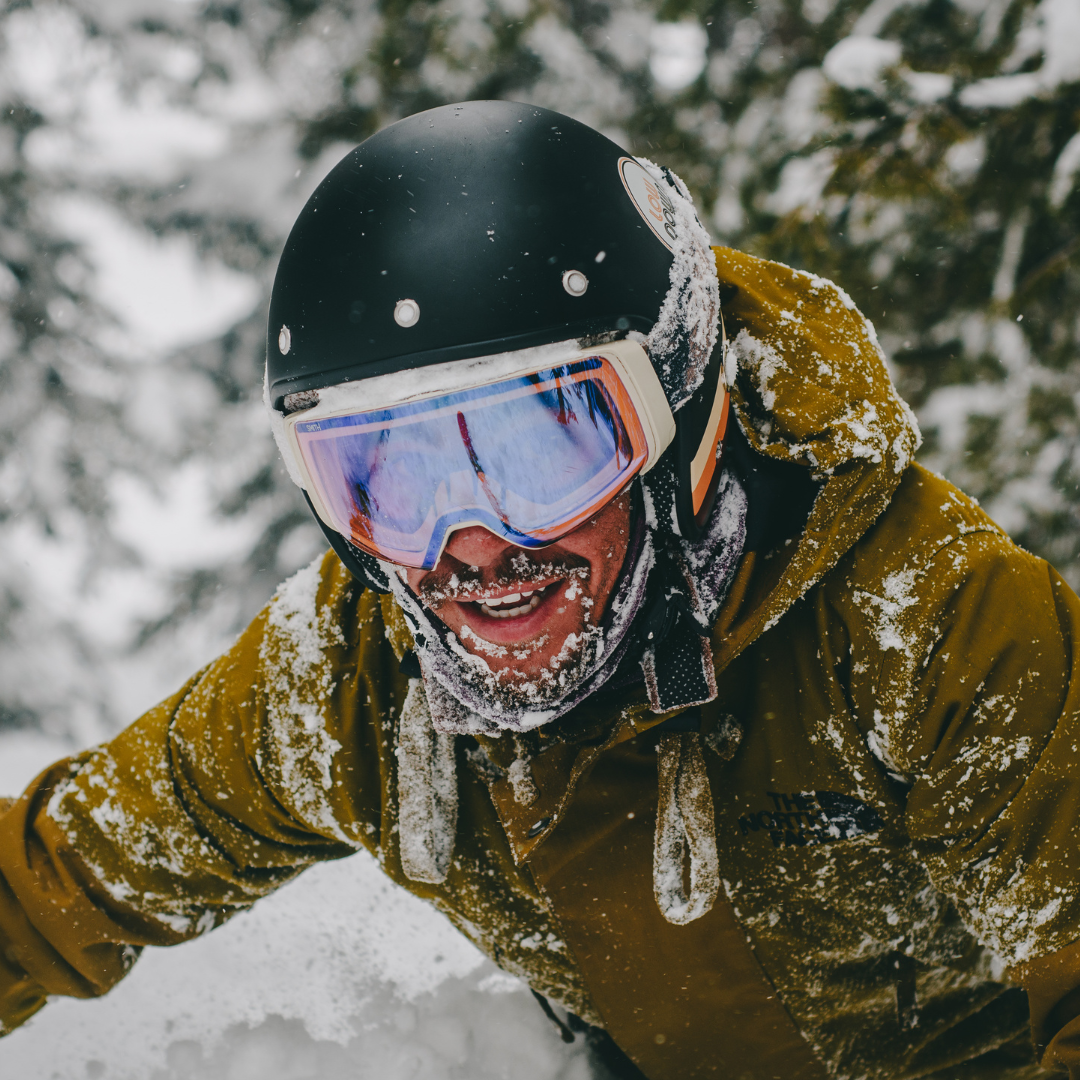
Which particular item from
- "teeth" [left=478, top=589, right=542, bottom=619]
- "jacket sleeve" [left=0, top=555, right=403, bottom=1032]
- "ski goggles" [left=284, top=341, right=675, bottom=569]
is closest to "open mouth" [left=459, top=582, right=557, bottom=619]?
"teeth" [left=478, top=589, right=542, bottom=619]

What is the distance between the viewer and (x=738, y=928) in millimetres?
1904

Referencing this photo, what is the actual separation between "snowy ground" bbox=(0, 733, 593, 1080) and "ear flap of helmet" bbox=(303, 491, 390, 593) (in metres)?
1.50

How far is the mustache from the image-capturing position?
178cm

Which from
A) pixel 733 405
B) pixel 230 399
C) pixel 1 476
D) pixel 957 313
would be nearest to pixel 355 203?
pixel 733 405

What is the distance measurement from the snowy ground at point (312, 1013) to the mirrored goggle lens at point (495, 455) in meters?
1.68

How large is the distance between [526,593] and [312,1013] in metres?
1.84

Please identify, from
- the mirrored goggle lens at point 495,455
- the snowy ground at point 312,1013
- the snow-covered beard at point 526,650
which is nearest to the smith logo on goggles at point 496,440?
the mirrored goggle lens at point 495,455

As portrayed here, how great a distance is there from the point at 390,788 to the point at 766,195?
4526 millimetres

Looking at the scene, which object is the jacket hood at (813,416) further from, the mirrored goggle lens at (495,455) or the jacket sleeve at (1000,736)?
the mirrored goggle lens at (495,455)

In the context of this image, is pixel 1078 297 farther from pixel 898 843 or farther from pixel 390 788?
pixel 390 788

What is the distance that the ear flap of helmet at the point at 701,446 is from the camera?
Result: 177 centimetres

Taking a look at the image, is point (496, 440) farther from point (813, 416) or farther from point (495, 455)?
point (813, 416)

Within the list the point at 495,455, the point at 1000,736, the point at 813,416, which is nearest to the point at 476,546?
the point at 495,455

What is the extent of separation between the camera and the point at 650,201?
1941mm
